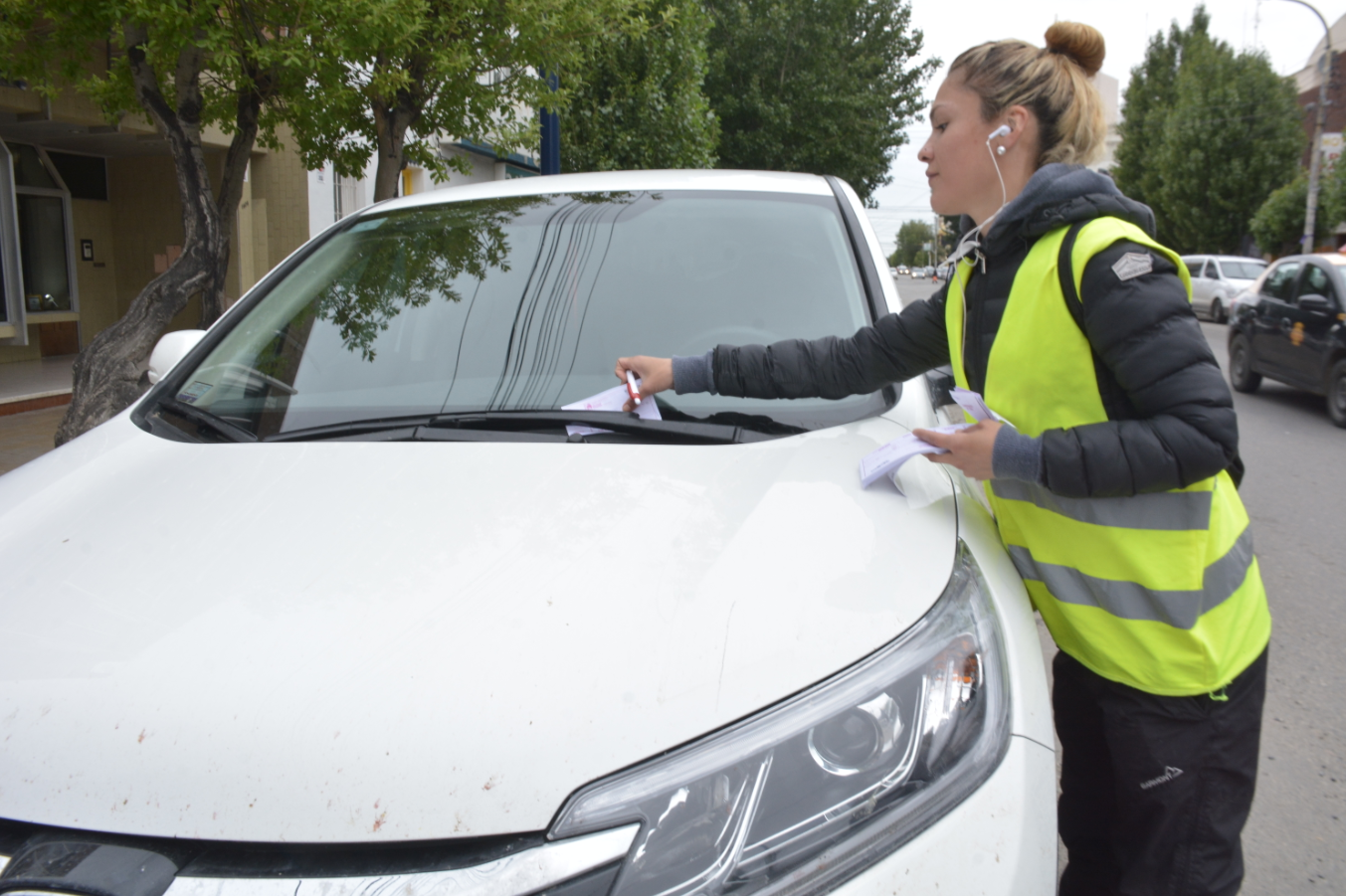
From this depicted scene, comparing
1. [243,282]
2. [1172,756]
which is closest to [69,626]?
[1172,756]

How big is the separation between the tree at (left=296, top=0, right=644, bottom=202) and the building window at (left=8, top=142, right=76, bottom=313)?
21.1 feet

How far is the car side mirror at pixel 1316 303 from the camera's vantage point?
31.1 ft

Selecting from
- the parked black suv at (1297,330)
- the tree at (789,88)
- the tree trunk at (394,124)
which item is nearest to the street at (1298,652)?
the parked black suv at (1297,330)

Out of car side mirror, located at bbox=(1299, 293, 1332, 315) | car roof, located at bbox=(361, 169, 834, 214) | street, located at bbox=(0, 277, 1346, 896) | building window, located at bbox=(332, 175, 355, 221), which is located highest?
building window, located at bbox=(332, 175, 355, 221)

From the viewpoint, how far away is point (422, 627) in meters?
1.27

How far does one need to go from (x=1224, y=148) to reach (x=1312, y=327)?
2760 centimetres

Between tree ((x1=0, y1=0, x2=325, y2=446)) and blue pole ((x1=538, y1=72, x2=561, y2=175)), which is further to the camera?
blue pole ((x1=538, y1=72, x2=561, y2=175))

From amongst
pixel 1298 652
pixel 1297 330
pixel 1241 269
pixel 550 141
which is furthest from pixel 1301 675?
pixel 1241 269

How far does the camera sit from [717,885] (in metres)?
1.10

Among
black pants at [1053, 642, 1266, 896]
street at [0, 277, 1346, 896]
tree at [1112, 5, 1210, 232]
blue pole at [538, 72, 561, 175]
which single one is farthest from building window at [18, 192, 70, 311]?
tree at [1112, 5, 1210, 232]

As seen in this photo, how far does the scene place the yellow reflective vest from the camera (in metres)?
1.49

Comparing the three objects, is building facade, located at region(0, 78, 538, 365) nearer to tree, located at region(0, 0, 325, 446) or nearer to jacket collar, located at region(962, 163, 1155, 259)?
tree, located at region(0, 0, 325, 446)

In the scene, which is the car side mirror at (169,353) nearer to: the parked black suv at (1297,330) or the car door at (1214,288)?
the parked black suv at (1297,330)

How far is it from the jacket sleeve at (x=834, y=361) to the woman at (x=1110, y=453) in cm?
19
